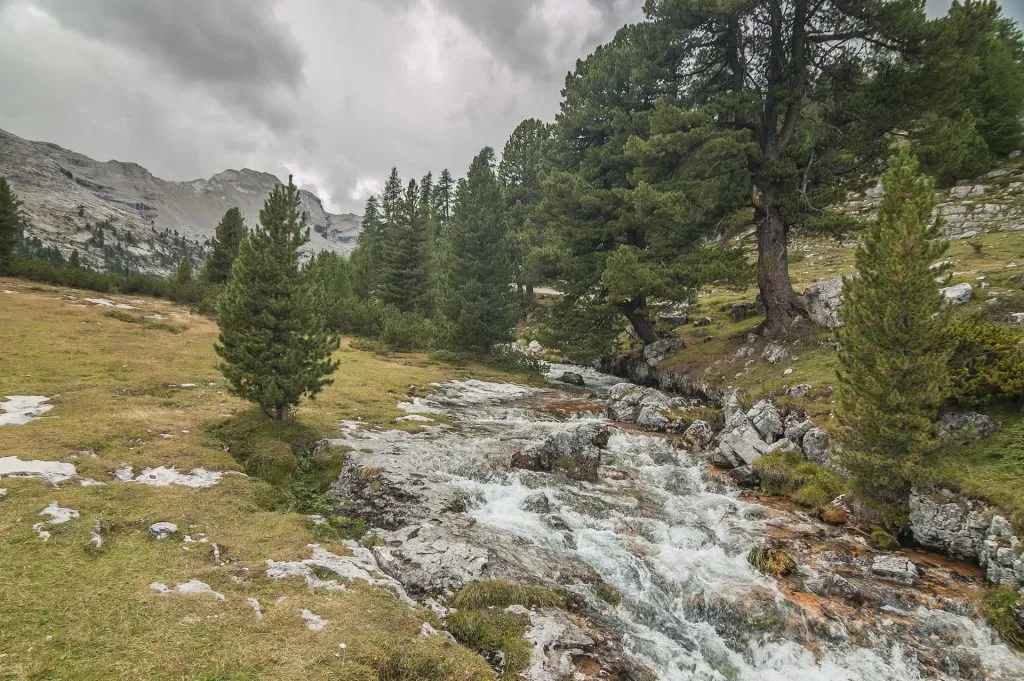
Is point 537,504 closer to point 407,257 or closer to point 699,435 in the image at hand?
point 699,435

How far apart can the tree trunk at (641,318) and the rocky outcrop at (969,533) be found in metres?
23.6

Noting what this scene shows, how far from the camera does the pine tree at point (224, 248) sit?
5159 cm

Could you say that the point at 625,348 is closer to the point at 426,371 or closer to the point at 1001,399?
the point at 426,371

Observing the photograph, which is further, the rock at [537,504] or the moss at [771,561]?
the rock at [537,504]

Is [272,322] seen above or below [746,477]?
above

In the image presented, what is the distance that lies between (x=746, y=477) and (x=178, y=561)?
15.3 meters

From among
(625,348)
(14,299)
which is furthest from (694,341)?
(14,299)

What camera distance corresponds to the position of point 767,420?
703 inches

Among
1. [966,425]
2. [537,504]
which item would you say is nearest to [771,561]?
[537,504]

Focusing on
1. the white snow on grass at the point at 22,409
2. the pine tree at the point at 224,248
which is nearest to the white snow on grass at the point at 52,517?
the white snow on grass at the point at 22,409

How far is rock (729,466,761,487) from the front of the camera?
15.3m

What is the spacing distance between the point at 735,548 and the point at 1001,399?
893 centimetres

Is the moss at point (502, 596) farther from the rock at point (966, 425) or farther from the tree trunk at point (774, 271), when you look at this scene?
the tree trunk at point (774, 271)

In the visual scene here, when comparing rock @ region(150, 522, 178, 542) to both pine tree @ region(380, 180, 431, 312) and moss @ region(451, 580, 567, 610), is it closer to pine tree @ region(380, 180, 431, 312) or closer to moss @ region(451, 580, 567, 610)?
moss @ region(451, 580, 567, 610)
